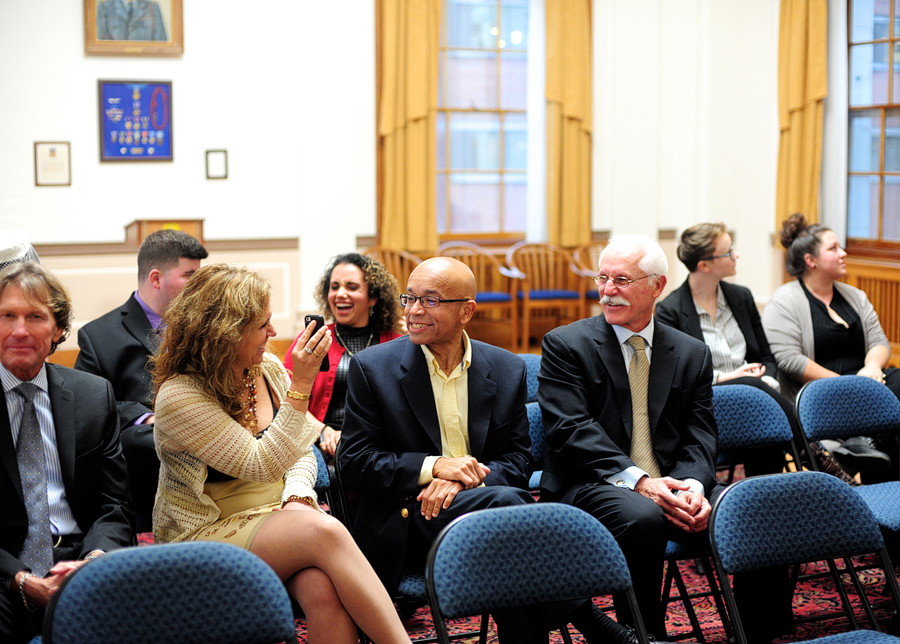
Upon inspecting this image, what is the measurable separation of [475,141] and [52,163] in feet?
10.5

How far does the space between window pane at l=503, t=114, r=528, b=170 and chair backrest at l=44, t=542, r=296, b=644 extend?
608 cm

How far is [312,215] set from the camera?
6762mm

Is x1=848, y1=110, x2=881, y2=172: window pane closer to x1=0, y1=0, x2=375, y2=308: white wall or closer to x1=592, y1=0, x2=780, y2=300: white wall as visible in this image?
x1=592, y1=0, x2=780, y2=300: white wall

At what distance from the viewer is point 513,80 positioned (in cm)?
734

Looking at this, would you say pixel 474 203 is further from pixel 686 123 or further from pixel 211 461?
pixel 211 461

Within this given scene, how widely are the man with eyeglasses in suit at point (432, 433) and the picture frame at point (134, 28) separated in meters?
4.52

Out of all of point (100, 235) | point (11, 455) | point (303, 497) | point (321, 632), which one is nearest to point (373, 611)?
point (321, 632)

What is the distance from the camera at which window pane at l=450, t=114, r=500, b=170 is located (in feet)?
23.9

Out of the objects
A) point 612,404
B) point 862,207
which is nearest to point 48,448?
point 612,404

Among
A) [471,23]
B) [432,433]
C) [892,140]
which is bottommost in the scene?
[432,433]

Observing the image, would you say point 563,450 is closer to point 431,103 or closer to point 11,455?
point 11,455

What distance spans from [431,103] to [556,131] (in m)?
1.06

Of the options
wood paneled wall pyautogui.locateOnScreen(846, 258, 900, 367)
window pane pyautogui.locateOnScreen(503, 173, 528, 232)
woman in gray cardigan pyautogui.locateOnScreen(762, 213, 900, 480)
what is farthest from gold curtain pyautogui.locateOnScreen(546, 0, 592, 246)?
woman in gray cardigan pyautogui.locateOnScreen(762, 213, 900, 480)

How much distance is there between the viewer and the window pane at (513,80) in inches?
287
